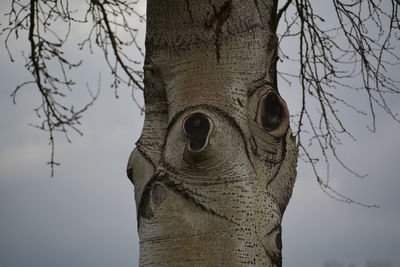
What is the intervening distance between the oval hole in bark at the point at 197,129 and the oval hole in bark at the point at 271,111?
0.23 metres

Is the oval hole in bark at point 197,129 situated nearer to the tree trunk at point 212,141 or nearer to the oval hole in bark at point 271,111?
the tree trunk at point 212,141

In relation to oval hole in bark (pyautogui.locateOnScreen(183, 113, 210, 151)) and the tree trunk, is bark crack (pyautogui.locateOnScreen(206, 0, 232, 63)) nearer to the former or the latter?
the tree trunk

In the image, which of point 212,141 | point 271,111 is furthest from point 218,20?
point 212,141

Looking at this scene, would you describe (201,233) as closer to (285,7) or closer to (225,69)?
(225,69)

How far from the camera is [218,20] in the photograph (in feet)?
6.65

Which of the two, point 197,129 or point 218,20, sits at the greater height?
point 218,20

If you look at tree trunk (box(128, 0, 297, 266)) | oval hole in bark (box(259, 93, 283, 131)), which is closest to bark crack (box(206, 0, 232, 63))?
tree trunk (box(128, 0, 297, 266))

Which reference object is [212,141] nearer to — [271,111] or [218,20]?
[271,111]

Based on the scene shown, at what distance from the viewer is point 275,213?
1869 mm

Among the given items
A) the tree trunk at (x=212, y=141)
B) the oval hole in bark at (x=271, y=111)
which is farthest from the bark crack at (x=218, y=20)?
the oval hole in bark at (x=271, y=111)

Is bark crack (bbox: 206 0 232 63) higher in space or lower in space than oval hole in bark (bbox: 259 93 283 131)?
higher

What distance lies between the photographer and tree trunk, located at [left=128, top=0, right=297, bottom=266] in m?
1.75

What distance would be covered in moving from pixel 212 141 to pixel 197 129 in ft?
0.24

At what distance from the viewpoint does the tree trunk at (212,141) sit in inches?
69.1
